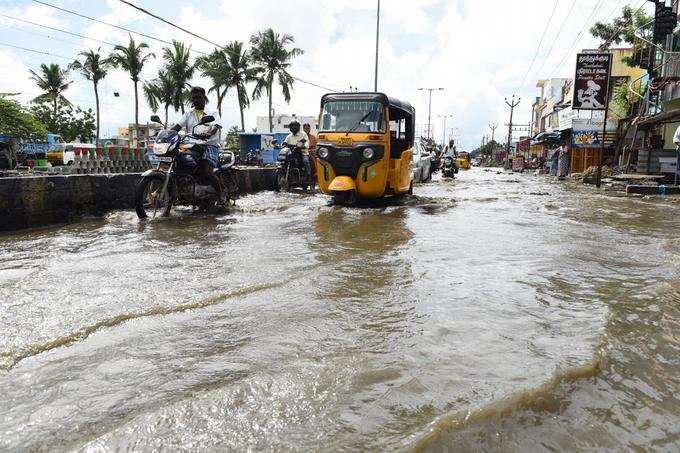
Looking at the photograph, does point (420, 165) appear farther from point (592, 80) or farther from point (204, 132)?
point (204, 132)

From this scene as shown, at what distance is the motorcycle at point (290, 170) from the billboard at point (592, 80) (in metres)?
Answer: 10.8

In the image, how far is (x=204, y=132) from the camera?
286 inches

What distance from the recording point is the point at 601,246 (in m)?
5.43

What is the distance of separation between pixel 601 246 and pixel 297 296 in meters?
3.64

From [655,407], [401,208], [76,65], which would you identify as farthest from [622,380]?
[76,65]

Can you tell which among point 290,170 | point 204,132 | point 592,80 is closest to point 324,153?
point 204,132

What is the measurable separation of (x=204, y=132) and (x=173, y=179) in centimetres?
79

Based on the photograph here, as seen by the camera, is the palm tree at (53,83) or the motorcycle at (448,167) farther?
the palm tree at (53,83)

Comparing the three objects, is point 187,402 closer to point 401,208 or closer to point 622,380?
point 622,380

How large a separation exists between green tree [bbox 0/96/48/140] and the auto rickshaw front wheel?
889 inches

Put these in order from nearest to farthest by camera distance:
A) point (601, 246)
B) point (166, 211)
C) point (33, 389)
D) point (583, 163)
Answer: point (33, 389)
point (601, 246)
point (166, 211)
point (583, 163)

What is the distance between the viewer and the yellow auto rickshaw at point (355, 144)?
352 inches

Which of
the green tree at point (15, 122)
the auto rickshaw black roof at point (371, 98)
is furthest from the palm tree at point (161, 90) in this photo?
the auto rickshaw black roof at point (371, 98)

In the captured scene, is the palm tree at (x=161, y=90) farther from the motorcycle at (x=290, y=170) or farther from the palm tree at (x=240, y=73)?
the motorcycle at (x=290, y=170)
